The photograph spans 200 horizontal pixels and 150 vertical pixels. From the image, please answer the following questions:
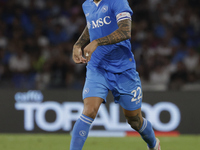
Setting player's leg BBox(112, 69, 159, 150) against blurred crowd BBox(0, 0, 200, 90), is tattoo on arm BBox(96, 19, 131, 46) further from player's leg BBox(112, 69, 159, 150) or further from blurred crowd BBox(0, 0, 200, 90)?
blurred crowd BBox(0, 0, 200, 90)

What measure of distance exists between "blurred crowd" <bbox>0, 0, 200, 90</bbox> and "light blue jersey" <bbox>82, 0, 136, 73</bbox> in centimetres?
465

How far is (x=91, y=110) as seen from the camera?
4148mm

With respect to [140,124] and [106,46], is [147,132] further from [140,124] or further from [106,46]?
[106,46]

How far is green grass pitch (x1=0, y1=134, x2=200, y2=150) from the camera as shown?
6.53m

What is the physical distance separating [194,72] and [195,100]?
156 cm

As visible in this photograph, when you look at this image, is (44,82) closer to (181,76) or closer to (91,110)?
(181,76)

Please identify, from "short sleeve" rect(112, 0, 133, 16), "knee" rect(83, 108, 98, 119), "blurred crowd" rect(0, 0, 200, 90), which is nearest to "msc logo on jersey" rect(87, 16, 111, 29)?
"short sleeve" rect(112, 0, 133, 16)

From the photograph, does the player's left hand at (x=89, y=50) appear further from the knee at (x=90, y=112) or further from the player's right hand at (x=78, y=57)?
the knee at (x=90, y=112)

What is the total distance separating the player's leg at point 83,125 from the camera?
4.06 metres

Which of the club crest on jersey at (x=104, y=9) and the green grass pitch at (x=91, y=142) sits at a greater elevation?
the club crest on jersey at (x=104, y=9)

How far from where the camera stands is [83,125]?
4094mm

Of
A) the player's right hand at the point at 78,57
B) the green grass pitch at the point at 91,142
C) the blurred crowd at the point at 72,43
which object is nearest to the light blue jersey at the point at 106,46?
the player's right hand at the point at 78,57

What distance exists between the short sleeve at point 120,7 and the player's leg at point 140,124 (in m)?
1.08

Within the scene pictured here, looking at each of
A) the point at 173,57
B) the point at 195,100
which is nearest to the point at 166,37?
the point at 173,57
